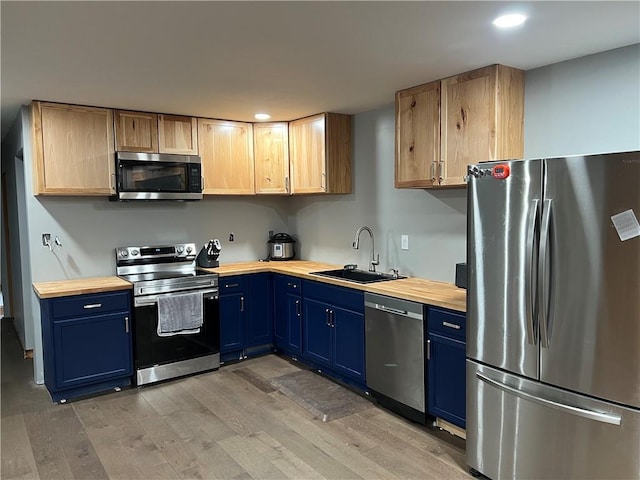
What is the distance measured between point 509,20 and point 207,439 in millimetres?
2899

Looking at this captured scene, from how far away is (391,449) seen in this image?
2.91m

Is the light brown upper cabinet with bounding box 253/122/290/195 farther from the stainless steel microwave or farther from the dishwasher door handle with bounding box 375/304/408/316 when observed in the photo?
the dishwasher door handle with bounding box 375/304/408/316

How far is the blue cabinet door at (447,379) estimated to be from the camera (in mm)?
2889

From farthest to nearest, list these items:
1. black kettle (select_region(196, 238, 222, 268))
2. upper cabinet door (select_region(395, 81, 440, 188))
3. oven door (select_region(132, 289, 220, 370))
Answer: black kettle (select_region(196, 238, 222, 268)) < oven door (select_region(132, 289, 220, 370)) < upper cabinet door (select_region(395, 81, 440, 188))

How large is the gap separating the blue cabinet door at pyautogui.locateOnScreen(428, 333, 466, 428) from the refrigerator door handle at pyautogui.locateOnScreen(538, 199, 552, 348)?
0.66 m

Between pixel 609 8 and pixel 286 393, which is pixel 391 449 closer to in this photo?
pixel 286 393

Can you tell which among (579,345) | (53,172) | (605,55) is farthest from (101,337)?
(605,55)

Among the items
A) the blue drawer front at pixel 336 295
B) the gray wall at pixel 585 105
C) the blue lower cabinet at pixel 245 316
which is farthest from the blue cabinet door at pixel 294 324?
the gray wall at pixel 585 105

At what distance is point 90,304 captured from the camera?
3.69 metres

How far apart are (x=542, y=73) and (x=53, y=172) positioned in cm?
361

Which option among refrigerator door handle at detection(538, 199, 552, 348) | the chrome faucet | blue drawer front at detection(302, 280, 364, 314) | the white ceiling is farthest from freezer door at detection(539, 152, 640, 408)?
the chrome faucet

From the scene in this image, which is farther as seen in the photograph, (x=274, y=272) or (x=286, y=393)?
(x=274, y=272)

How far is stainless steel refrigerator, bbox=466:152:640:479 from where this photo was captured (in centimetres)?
203

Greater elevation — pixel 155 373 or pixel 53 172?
pixel 53 172
